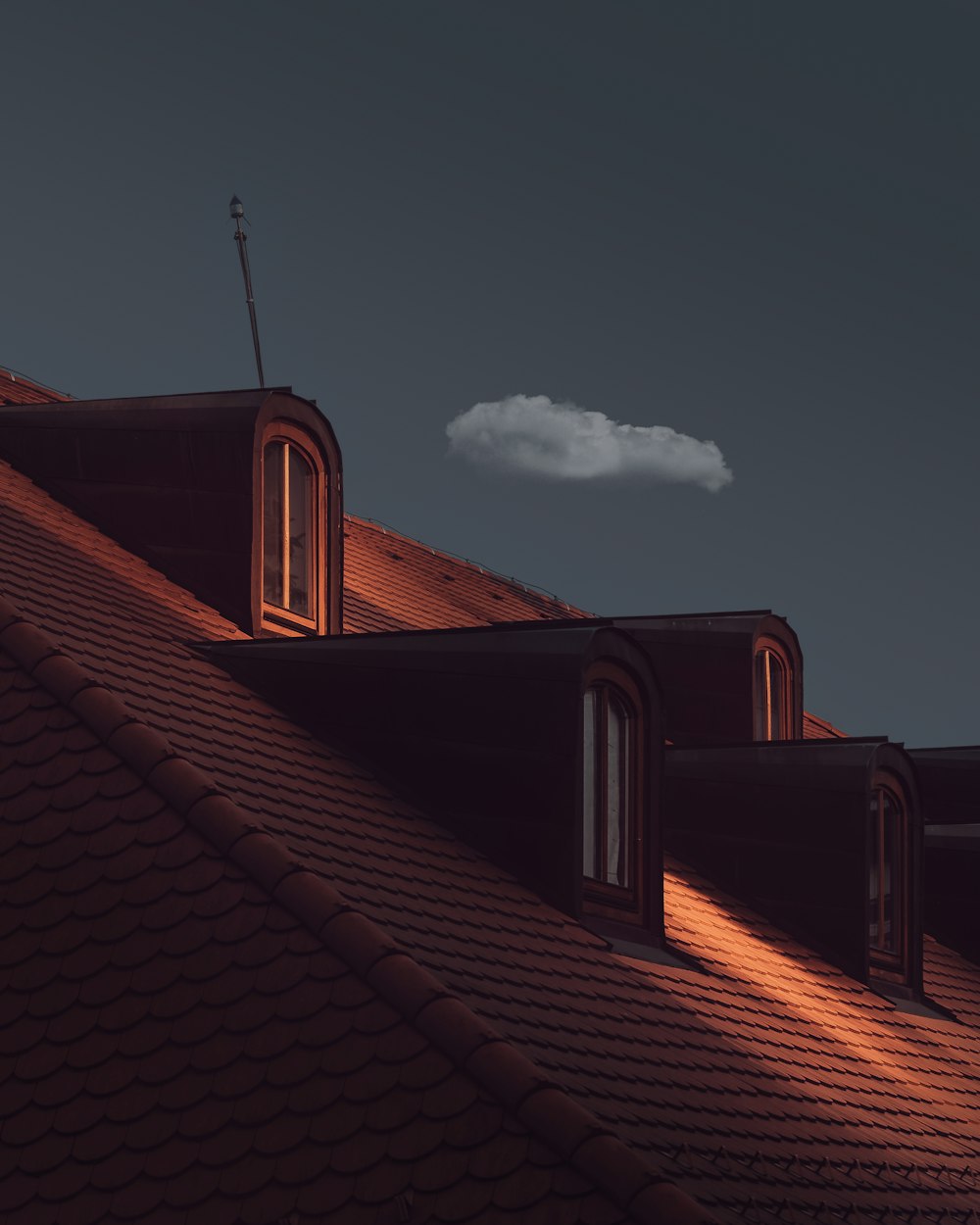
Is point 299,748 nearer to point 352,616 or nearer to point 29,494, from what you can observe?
point 29,494

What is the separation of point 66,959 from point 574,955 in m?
3.23

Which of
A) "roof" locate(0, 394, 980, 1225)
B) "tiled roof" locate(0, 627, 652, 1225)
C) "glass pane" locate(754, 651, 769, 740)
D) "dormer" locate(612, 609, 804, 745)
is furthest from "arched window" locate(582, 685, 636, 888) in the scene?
"glass pane" locate(754, 651, 769, 740)

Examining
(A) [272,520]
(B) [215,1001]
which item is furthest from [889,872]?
(B) [215,1001]

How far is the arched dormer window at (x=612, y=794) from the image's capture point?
456 inches

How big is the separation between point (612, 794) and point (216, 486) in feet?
12.0

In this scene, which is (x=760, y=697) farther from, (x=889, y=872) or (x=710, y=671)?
(x=889, y=872)

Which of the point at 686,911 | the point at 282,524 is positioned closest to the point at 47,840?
the point at 282,524

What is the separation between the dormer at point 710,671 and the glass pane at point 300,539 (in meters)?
5.79

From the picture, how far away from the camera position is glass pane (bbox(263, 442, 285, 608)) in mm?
13344

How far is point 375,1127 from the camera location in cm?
663

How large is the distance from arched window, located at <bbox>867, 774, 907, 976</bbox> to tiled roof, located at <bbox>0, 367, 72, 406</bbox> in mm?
8111

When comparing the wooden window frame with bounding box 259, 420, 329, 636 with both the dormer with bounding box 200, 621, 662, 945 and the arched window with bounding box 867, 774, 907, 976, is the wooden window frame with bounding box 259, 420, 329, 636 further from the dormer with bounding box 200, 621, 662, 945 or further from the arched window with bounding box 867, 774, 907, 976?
the arched window with bounding box 867, 774, 907, 976

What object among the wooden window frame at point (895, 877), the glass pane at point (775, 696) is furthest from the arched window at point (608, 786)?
the glass pane at point (775, 696)

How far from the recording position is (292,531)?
537 inches
